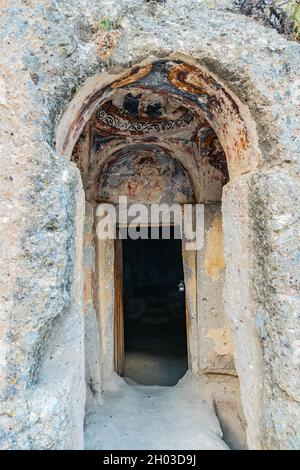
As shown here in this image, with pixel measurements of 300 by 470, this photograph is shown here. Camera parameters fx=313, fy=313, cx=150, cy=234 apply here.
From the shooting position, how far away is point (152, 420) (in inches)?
110

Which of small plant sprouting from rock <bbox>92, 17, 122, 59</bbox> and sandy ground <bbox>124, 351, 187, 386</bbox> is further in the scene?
sandy ground <bbox>124, 351, 187, 386</bbox>

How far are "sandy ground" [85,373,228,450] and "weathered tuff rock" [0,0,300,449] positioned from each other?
0.90 m

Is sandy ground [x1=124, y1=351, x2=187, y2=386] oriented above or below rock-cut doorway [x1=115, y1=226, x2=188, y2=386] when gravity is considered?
below

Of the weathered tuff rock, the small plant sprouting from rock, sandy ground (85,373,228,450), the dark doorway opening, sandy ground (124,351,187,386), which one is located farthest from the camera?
the dark doorway opening

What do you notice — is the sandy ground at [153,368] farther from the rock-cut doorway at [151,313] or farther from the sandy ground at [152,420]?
the sandy ground at [152,420]

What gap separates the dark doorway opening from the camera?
4.56 meters

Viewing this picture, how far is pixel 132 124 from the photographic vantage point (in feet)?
10.0

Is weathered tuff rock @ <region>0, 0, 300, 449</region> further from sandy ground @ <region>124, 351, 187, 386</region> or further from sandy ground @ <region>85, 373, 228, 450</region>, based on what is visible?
sandy ground @ <region>124, 351, 187, 386</region>

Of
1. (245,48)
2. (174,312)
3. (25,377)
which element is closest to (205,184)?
(245,48)

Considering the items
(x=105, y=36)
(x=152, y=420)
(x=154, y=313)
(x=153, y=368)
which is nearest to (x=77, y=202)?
(x=105, y=36)

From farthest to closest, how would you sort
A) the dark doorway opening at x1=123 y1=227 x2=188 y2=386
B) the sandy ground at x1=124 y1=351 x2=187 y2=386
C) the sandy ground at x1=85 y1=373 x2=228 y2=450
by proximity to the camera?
the dark doorway opening at x1=123 y1=227 x2=188 y2=386 < the sandy ground at x1=124 y1=351 x2=187 y2=386 < the sandy ground at x1=85 y1=373 x2=228 y2=450

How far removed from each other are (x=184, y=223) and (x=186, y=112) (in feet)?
3.72

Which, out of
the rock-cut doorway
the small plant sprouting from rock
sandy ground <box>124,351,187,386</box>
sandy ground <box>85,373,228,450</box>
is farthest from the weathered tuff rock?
sandy ground <box>124,351,187,386</box>

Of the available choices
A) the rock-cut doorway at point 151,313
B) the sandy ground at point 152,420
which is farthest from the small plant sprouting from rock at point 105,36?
the sandy ground at point 152,420
